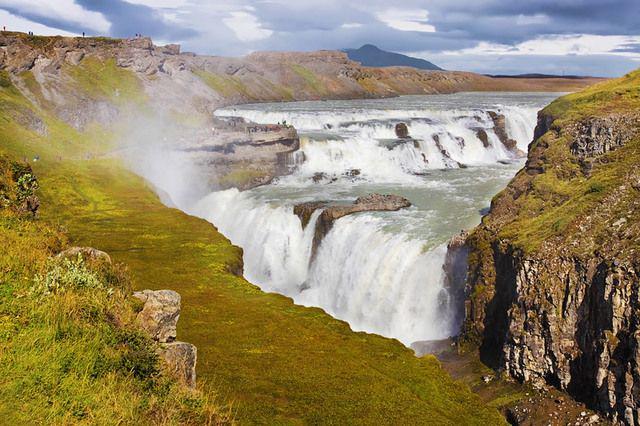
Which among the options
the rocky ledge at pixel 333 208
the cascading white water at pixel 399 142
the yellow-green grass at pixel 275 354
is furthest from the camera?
the cascading white water at pixel 399 142

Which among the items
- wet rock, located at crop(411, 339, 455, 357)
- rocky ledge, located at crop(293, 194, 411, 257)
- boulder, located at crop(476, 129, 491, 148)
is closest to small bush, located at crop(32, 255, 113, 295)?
wet rock, located at crop(411, 339, 455, 357)

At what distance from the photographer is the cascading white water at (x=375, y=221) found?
35344 millimetres

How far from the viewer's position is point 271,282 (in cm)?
4641

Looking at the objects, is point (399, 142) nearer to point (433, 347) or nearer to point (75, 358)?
point (433, 347)

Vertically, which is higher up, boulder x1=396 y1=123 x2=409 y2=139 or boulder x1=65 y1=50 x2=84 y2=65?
boulder x1=65 y1=50 x2=84 y2=65

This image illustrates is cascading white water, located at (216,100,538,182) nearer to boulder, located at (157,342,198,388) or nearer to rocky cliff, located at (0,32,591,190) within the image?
rocky cliff, located at (0,32,591,190)

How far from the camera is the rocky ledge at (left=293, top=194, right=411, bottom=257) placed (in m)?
45.4

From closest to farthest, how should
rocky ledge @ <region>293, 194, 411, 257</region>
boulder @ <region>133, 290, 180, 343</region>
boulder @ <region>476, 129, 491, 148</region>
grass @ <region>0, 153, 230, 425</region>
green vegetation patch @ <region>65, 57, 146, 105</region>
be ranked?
grass @ <region>0, 153, 230, 425</region>, boulder @ <region>133, 290, 180, 343</region>, rocky ledge @ <region>293, 194, 411, 257</region>, boulder @ <region>476, 129, 491, 148</region>, green vegetation patch @ <region>65, 57, 146, 105</region>

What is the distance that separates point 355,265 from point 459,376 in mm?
14678

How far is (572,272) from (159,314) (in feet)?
57.9

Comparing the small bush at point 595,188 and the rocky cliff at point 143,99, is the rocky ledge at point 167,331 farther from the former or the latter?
the rocky cliff at point 143,99

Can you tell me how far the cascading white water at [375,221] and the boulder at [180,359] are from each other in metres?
22.0

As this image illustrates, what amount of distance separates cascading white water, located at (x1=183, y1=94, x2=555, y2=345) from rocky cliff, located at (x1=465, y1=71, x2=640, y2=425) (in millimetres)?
5111

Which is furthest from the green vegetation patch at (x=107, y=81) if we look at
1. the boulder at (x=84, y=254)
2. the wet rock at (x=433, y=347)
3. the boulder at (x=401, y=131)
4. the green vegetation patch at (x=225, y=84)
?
the boulder at (x=84, y=254)
